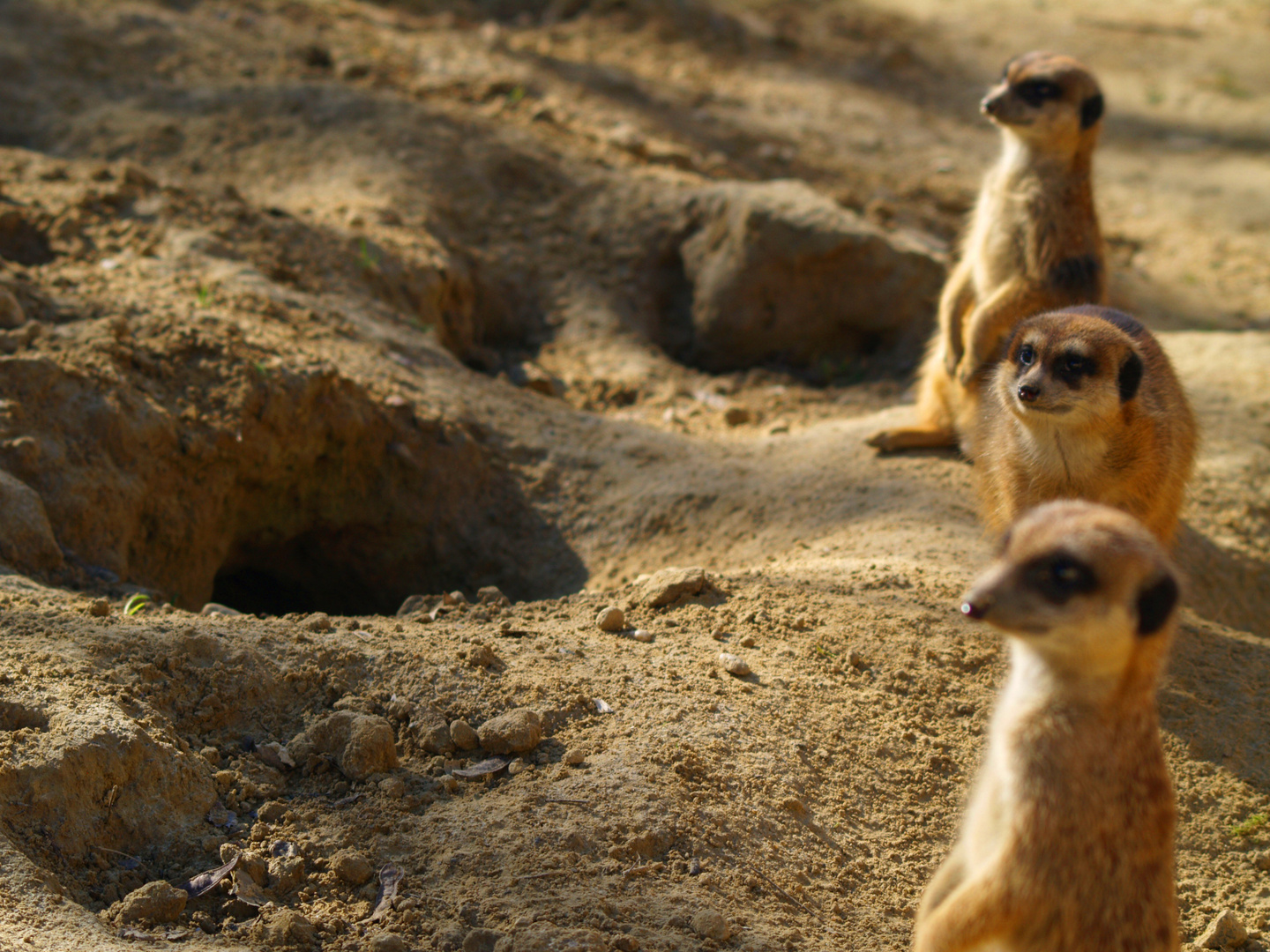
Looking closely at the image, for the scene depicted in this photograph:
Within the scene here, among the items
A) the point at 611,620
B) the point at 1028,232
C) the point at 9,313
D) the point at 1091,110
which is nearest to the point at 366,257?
the point at 9,313

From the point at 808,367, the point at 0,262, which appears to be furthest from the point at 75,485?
the point at 808,367

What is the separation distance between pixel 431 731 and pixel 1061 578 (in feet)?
4.88

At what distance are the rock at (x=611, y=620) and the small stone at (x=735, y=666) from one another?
1.10 ft

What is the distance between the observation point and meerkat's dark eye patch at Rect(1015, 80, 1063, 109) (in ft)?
14.1

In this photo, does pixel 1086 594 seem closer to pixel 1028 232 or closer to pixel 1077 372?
pixel 1077 372

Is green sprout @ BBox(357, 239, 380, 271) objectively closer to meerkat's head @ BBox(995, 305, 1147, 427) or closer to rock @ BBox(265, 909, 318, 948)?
meerkat's head @ BBox(995, 305, 1147, 427)

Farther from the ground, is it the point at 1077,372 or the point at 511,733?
the point at 1077,372

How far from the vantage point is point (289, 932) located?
209 cm

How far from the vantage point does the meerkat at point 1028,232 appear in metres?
4.25

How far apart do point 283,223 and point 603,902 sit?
3.81 meters

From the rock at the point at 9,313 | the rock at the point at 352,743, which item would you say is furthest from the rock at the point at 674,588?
the rock at the point at 9,313

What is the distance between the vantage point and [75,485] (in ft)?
11.2

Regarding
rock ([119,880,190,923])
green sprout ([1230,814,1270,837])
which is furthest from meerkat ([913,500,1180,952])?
rock ([119,880,190,923])

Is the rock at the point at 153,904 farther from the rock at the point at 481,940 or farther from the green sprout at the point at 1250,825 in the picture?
the green sprout at the point at 1250,825
